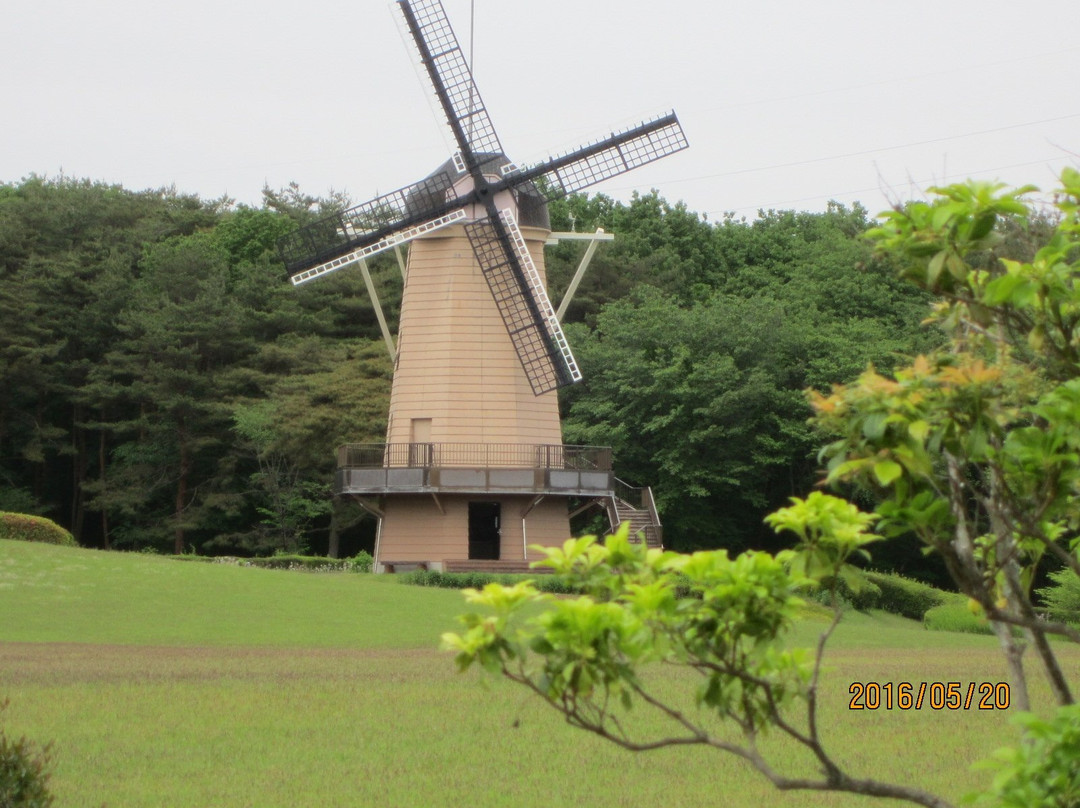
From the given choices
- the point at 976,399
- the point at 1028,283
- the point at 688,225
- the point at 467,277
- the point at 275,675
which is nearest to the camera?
the point at 976,399

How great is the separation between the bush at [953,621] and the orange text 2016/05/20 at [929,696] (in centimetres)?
1156

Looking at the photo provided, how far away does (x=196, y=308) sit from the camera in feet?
151

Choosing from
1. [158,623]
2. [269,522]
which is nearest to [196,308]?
[269,522]

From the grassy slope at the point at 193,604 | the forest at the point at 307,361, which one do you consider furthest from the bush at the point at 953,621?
the forest at the point at 307,361

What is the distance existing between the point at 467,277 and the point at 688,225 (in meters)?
24.0

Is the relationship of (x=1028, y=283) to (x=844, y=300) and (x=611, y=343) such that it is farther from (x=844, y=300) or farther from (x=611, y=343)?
(x=844, y=300)

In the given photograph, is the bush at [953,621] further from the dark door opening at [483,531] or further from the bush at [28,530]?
the bush at [28,530]

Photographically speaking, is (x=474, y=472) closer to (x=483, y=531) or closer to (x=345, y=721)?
(x=483, y=531)

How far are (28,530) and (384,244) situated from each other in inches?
423

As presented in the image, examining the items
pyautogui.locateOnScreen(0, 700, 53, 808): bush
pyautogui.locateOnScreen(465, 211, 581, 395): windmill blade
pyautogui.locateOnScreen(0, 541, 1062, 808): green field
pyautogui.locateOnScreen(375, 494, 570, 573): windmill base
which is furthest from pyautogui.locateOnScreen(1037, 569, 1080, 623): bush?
pyautogui.locateOnScreen(0, 700, 53, 808): bush

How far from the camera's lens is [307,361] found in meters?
44.7

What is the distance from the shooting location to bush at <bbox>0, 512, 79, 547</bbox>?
32281 millimetres

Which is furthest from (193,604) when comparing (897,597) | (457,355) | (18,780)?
(18,780)

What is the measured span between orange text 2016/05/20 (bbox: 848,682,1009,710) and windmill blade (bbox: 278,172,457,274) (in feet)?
58.9
